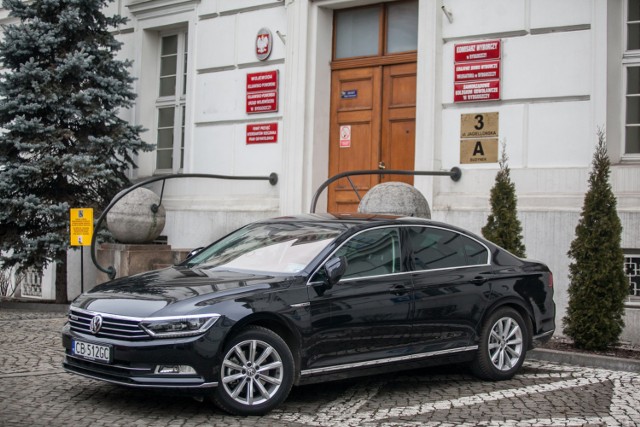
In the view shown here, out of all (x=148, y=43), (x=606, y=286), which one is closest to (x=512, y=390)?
(x=606, y=286)

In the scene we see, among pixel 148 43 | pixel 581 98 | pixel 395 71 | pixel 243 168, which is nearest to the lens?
pixel 581 98

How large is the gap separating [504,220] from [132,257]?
18.3ft

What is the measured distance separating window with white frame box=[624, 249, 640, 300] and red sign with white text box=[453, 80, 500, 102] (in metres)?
2.69

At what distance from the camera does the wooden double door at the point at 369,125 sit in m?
14.2

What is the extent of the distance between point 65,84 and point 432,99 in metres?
5.80

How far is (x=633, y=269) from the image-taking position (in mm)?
11617

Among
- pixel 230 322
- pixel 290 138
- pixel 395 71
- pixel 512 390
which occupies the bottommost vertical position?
pixel 512 390

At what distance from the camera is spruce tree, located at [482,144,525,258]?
11.2m

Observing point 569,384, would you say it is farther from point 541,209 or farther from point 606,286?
point 541,209

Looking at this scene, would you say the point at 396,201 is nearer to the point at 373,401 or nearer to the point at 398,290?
the point at 398,290

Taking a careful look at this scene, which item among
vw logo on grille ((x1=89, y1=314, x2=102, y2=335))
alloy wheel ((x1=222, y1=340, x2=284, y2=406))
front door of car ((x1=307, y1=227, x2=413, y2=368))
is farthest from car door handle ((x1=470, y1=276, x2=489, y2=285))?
vw logo on grille ((x1=89, y1=314, x2=102, y2=335))

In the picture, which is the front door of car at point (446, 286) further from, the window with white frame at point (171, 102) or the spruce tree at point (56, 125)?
the window with white frame at point (171, 102)

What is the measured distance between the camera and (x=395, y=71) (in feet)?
47.0

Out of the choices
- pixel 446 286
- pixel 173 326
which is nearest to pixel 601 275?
pixel 446 286
